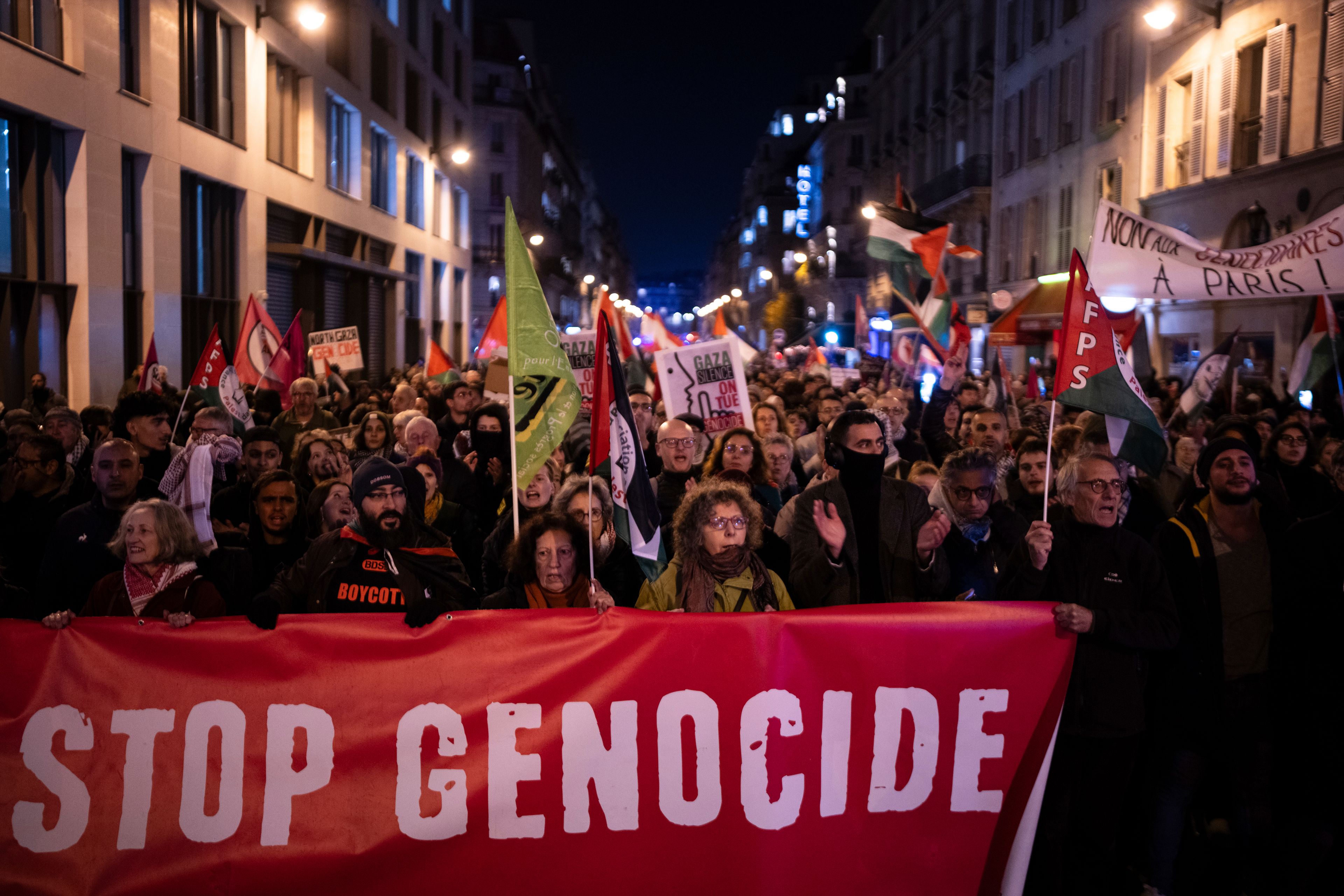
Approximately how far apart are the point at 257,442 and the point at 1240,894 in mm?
5706

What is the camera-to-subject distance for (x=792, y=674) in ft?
14.4

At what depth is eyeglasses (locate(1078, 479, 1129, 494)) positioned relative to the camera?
4441 millimetres

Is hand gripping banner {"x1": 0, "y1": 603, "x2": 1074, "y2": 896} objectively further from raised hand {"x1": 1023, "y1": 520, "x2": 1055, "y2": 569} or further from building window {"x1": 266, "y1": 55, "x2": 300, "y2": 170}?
building window {"x1": 266, "y1": 55, "x2": 300, "y2": 170}

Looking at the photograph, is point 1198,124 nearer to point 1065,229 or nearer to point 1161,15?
point 1161,15

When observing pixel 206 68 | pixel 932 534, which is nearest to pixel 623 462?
pixel 932 534

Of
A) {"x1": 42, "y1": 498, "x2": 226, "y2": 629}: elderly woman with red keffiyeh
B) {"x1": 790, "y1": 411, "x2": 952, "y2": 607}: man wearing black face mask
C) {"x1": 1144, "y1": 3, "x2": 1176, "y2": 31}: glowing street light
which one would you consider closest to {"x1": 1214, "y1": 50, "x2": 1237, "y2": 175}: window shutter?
{"x1": 1144, "y1": 3, "x2": 1176, "y2": 31}: glowing street light

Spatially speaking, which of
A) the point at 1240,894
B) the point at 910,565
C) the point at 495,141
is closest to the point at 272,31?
the point at 910,565

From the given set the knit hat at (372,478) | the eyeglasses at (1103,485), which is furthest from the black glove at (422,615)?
the eyeglasses at (1103,485)

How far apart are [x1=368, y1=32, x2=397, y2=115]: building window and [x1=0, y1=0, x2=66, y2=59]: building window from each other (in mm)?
16203

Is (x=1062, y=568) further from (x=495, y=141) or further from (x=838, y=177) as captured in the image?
(x=838, y=177)

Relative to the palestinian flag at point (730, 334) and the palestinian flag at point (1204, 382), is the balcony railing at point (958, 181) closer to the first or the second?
the palestinian flag at point (730, 334)

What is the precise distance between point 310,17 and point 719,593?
19.2 m

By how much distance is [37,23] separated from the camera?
45.9ft

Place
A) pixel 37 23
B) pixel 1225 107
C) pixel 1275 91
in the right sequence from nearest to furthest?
pixel 37 23, pixel 1275 91, pixel 1225 107
